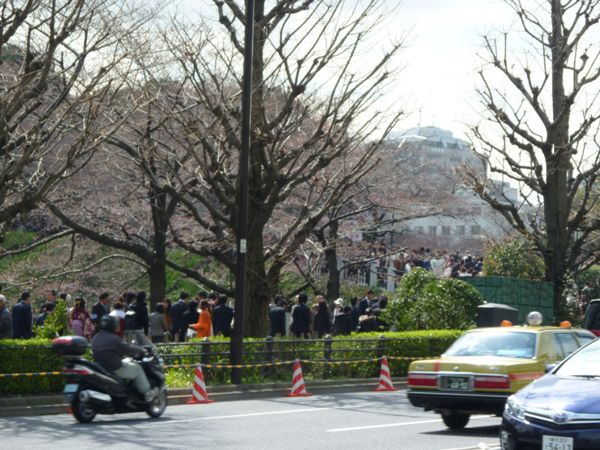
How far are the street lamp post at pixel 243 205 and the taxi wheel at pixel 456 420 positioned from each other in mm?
6877

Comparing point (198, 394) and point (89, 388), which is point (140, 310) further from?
point (89, 388)

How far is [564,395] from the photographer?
1034 centimetres

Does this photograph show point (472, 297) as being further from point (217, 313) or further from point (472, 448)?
point (472, 448)

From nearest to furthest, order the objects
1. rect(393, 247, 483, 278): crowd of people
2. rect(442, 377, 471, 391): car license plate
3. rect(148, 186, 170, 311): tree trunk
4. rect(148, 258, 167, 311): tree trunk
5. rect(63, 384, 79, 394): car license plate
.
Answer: rect(442, 377, 471, 391): car license plate < rect(63, 384, 79, 394): car license plate < rect(148, 186, 170, 311): tree trunk < rect(148, 258, 167, 311): tree trunk < rect(393, 247, 483, 278): crowd of people

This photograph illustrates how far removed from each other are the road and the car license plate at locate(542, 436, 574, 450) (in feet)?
8.93

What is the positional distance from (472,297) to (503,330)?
12801 millimetres

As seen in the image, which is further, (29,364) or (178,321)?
(178,321)

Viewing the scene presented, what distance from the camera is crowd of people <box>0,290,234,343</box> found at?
22.0 m

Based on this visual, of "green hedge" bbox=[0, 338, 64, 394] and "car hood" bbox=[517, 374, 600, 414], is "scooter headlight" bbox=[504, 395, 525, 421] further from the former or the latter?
"green hedge" bbox=[0, 338, 64, 394]

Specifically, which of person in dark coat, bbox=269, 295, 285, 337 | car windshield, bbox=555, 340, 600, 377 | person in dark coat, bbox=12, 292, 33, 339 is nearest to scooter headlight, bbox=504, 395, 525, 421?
car windshield, bbox=555, 340, 600, 377

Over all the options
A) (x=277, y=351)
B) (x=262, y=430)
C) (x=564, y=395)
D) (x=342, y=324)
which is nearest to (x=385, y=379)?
(x=277, y=351)

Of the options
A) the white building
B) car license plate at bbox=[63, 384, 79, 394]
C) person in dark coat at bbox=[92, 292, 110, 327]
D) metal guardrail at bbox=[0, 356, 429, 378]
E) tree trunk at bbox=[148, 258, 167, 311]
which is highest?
the white building

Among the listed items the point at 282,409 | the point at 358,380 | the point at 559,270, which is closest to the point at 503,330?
the point at 282,409

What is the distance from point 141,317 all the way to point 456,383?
12030 mm
